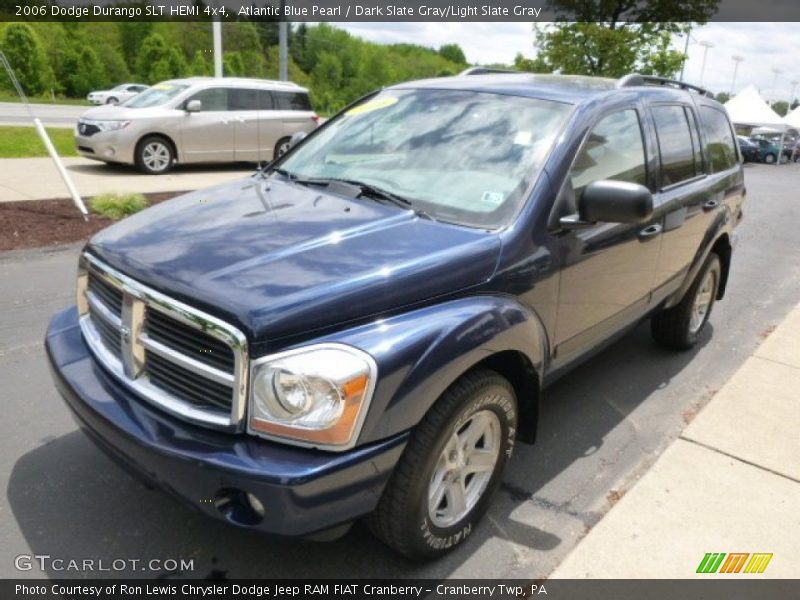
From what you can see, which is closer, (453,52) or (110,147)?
(110,147)

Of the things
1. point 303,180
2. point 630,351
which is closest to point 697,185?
point 630,351

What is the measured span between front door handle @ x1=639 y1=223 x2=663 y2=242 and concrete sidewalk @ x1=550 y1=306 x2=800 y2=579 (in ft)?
3.71

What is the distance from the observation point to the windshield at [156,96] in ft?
39.7

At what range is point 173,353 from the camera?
7.27ft

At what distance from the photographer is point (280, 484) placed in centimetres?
194

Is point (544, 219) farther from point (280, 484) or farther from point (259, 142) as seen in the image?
point (259, 142)

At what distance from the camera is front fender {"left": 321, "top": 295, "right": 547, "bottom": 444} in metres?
2.08

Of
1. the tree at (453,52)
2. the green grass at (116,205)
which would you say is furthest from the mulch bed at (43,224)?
the tree at (453,52)

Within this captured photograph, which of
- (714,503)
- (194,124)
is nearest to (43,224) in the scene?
(194,124)

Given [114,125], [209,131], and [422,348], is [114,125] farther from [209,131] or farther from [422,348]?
[422,348]

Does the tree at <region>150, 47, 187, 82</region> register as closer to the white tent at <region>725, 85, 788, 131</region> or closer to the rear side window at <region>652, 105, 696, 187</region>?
the white tent at <region>725, 85, 788, 131</region>

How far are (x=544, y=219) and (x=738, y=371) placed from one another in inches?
106

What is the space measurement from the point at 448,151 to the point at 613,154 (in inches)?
34.7

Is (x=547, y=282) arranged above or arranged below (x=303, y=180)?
below
